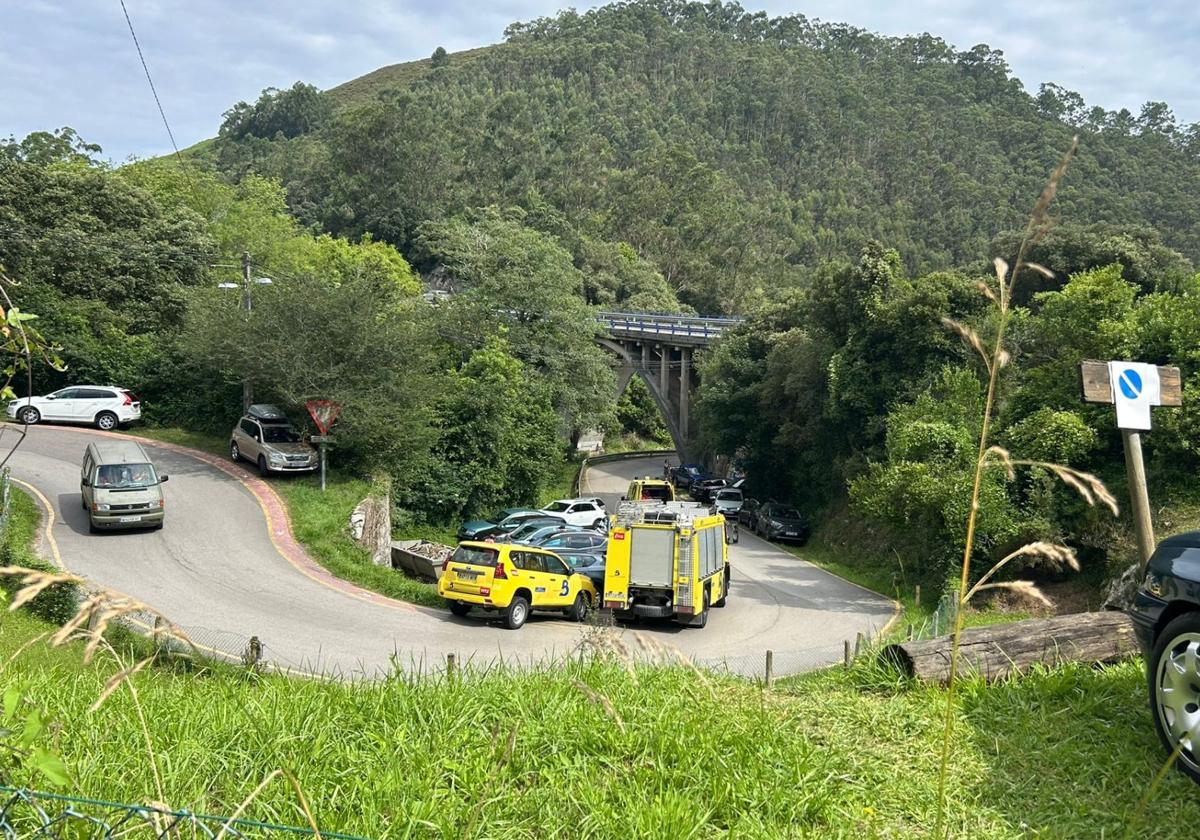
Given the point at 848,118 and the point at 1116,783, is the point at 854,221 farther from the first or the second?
the point at 1116,783

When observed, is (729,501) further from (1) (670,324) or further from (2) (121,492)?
(2) (121,492)

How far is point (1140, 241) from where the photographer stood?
44656 millimetres

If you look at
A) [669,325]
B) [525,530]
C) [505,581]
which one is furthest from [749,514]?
[505,581]

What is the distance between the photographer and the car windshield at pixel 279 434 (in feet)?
88.7

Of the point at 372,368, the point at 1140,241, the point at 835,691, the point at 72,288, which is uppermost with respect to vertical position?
the point at 1140,241

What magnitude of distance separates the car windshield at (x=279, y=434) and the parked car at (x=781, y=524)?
768 inches

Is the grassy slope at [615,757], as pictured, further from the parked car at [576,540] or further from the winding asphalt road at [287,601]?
the parked car at [576,540]

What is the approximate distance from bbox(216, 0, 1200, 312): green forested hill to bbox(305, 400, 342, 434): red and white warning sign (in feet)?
203

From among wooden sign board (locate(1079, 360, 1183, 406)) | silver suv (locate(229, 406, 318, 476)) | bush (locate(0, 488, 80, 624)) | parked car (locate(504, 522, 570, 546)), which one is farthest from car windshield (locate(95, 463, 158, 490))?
wooden sign board (locate(1079, 360, 1183, 406))

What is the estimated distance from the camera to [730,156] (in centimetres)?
14125

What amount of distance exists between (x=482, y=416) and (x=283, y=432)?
7.09 m

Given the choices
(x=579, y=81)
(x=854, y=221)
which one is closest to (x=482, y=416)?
(x=854, y=221)

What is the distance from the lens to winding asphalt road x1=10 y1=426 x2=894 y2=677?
15586 millimetres

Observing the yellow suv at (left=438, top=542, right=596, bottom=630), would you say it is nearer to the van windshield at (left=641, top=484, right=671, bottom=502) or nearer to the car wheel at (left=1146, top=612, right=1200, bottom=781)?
the van windshield at (left=641, top=484, right=671, bottom=502)
